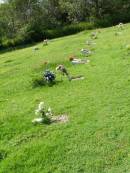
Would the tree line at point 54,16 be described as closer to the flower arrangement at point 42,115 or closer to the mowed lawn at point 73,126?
the mowed lawn at point 73,126

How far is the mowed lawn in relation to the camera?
1034cm

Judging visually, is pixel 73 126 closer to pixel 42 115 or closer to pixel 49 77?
pixel 42 115

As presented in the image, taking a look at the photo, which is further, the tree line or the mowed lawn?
the tree line

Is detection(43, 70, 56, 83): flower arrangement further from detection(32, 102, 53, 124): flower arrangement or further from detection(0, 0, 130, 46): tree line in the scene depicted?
detection(0, 0, 130, 46): tree line

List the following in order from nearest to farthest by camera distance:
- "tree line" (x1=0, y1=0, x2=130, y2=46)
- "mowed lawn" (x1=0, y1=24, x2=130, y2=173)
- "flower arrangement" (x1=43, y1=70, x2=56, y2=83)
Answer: "mowed lawn" (x1=0, y1=24, x2=130, y2=173)
"flower arrangement" (x1=43, y1=70, x2=56, y2=83)
"tree line" (x1=0, y1=0, x2=130, y2=46)

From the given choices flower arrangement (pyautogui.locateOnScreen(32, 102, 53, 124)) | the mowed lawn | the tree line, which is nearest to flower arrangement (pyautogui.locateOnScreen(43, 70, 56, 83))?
the mowed lawn

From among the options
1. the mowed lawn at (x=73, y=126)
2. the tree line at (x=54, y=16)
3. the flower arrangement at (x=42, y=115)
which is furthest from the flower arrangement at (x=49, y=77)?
the tree line at (x=54, y=16)

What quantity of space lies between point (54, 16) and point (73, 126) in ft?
156

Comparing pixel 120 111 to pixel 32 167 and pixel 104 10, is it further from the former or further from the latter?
pixel 104 10

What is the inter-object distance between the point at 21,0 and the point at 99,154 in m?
48.2

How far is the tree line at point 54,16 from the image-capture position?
159 ft

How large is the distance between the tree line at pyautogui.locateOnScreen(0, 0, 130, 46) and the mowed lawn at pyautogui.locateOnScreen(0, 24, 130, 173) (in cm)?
2890

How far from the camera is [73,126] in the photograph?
1242 centimetres

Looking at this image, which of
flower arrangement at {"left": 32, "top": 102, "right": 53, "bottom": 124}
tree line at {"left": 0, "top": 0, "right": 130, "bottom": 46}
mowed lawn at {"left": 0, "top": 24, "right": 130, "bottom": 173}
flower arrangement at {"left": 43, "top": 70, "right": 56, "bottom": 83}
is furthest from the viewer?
tree line at {"left": 0, "top": 0, "right": 130, "bottom": 46}
